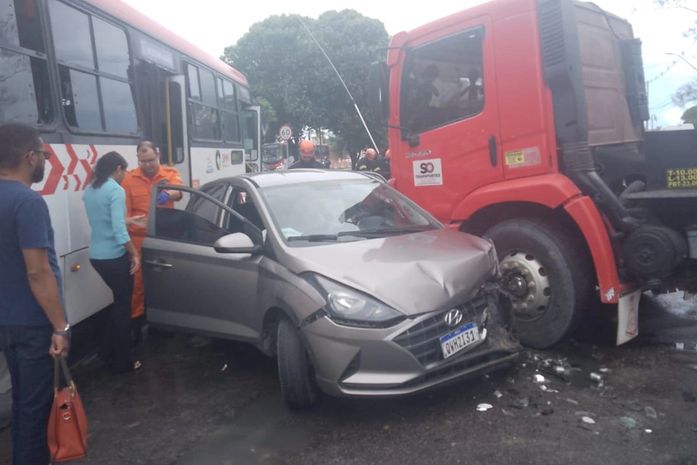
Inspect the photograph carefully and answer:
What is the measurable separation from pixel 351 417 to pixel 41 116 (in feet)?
10.7

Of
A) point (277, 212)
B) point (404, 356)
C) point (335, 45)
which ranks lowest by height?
point (404, 356)

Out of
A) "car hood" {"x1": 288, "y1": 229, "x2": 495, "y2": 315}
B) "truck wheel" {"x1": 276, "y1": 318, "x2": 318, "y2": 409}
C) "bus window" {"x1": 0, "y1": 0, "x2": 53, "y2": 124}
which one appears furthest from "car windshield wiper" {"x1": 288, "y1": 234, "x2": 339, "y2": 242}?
"bus window" {"x1": 0, "y1": 0, "x2": 53, "y2": 124}

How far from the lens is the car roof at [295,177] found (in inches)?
211

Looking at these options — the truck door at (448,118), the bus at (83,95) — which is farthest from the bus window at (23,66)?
the truck door at (448,118)

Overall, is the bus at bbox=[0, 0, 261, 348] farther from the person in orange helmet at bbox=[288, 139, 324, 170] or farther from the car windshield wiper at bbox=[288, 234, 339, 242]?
the car windshield wiper at bbox=[288, 234, 339, 242]

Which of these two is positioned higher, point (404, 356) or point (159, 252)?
point (159, 252)

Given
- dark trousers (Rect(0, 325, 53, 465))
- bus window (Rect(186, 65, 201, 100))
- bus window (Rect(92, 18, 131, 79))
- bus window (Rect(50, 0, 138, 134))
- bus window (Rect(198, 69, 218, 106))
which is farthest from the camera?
bus window (Rect(198, 69, 218, 106))

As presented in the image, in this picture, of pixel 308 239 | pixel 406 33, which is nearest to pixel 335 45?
pixel 406 33

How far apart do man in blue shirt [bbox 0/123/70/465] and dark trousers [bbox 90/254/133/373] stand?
1.96 metres

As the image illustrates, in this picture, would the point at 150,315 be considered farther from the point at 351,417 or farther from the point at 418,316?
the point at 418,316

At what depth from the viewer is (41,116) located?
502 centimetres

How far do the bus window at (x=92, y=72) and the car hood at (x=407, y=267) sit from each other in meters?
2.58

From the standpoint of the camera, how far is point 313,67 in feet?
95.2

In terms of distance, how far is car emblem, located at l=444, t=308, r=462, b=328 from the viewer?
4.04 meters
